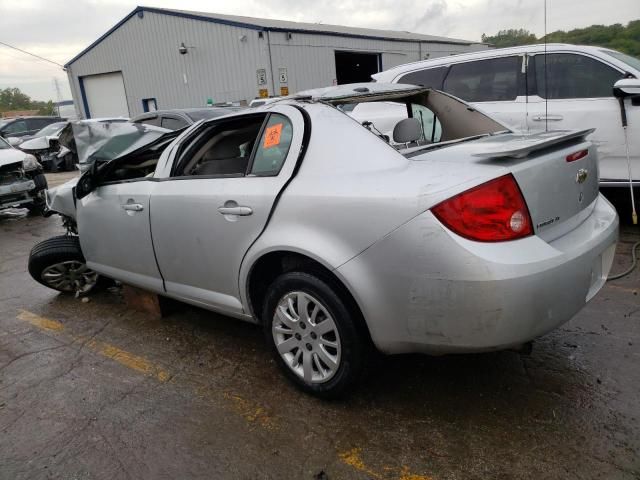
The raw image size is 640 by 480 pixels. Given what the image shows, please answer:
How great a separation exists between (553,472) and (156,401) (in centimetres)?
201

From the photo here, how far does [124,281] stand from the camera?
3764 millimetres

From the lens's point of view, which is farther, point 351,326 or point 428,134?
point 428,134

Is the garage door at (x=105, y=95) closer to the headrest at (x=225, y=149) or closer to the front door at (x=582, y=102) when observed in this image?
the front door at (x=582, y=102)

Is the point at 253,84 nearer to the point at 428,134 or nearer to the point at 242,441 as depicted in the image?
the point at 428,134

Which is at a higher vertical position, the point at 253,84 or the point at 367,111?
the point at 253,84

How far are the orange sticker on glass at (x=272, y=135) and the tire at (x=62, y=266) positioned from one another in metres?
2.52

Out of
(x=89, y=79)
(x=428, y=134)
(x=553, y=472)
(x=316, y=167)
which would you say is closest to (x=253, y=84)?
(x=89, y=79)

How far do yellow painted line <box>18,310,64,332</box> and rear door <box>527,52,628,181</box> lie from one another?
198 inches

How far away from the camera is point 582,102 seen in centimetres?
507

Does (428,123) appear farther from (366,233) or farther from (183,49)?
(183,49)

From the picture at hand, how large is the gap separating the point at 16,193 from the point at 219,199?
7493mm

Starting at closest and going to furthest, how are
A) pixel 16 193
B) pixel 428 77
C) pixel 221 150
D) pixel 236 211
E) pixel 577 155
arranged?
pixel 577 155 → pixel 236 211 → pixel 221 150 → pixel 428 77 → pixel 16 193

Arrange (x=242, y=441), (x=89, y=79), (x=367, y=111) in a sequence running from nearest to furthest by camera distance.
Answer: (x=242, y=441) < (x=367, y=111) < (x=89, y=79)

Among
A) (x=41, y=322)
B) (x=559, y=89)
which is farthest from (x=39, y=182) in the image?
(x=559, y=89)
